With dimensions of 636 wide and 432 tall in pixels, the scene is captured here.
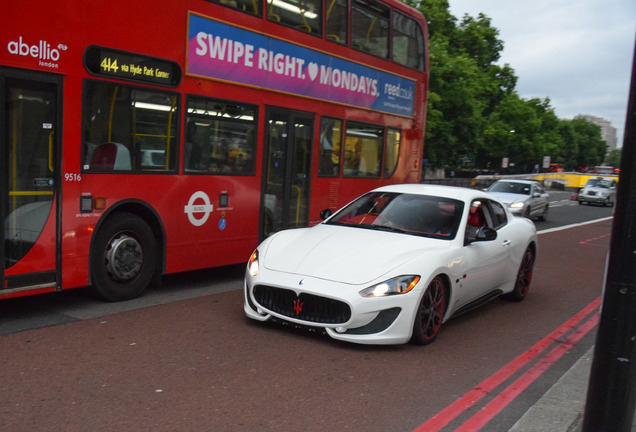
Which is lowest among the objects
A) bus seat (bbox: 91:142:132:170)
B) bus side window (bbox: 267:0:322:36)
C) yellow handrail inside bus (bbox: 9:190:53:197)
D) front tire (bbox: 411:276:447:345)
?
front tire (bbox: 411:276:447:345)

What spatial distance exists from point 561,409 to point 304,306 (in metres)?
2.25

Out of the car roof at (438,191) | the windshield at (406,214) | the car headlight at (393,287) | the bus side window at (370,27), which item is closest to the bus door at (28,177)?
the windshield at (406,214)

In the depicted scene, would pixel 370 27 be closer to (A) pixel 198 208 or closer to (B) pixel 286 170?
(B) pixel 286 170

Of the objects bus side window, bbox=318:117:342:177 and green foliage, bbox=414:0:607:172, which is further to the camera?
green foliage, bbox=414:0:607:172

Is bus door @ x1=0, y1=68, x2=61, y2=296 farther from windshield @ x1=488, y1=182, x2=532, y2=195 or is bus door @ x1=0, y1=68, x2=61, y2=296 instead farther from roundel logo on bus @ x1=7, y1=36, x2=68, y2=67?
windshield @ x1=488, y1=182, x2=532, y2=195

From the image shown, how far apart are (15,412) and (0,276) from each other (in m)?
2.26

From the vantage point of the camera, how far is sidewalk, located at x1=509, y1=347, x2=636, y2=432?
4238mm

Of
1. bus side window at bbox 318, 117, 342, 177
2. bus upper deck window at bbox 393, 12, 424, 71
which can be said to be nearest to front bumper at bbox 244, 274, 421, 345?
bus side window at bbox 318, 117, 342, 177

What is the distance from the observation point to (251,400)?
4.52 meters

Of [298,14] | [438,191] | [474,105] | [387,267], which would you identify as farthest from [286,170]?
[474,105]

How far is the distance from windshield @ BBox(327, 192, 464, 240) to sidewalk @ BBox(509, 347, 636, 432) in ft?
6.48

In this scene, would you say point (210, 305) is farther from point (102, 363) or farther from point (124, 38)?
point (124, 38)

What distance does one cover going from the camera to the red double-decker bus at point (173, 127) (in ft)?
20.5

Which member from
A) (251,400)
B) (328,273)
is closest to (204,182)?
(328,273)
